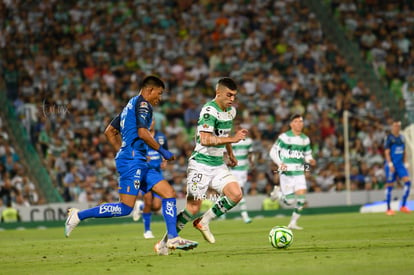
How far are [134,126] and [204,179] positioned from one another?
1.72 metres

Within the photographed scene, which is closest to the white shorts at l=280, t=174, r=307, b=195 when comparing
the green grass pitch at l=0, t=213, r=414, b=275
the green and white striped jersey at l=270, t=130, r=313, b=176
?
the green and white striped jersey at l=270, t=130, r=313, b=176

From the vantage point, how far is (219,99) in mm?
13523

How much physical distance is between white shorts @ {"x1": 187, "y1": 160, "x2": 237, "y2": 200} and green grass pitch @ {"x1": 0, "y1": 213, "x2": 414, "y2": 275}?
0.95 m

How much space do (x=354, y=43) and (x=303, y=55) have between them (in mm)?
2665

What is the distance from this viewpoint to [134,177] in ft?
40.2

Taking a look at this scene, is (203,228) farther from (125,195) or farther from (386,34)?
(386,34)

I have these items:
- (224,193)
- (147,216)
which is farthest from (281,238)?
(147,216)

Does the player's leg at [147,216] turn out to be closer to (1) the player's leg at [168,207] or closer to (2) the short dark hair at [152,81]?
(1) the player's leg at [168,207]

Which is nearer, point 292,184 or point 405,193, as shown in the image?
point 292,184

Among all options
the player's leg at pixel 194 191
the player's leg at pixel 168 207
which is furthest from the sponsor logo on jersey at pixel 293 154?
the player's leg at pixel 168 207

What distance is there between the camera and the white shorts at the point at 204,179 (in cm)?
1341

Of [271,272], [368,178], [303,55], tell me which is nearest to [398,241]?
[271,272]

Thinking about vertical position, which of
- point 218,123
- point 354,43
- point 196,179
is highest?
point 354,43

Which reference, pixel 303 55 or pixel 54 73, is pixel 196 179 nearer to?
pixel 54 73
